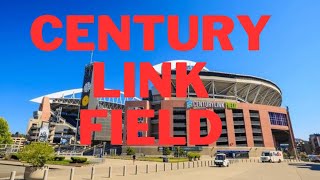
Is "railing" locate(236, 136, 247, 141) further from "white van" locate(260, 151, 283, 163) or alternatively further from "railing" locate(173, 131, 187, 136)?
"white van" locate(260, 151, 283, 163)

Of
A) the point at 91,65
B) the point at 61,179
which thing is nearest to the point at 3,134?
the point at 91,65

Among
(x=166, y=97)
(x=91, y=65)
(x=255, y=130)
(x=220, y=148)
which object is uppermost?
(x=91, y=65)

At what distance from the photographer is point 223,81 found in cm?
10044

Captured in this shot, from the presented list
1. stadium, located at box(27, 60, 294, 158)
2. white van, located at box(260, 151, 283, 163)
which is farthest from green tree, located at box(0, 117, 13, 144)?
white van, located at box(260, 151, 283, 163)

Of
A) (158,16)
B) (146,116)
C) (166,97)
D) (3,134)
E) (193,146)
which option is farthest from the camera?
(166,97)

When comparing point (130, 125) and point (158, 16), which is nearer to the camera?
point (158, 16)

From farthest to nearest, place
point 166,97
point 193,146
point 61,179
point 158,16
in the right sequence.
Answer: point 166,97, point 193,146, point 158,16, point 61,179

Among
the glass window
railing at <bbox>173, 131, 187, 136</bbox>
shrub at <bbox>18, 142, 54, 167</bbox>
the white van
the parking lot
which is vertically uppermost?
the glass window

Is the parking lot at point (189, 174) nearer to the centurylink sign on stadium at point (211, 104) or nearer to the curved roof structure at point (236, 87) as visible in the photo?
the centurylink sign on stadium at point (211, 104)

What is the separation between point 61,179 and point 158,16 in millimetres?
16185

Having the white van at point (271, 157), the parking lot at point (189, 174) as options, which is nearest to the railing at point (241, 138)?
the white van at point (271, 157)

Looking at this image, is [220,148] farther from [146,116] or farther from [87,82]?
[87,82]

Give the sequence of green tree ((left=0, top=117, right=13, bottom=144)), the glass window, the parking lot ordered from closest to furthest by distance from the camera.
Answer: the parking lot → green tree ((left=0, top=117, right=13, bottom=144)) → the glass window

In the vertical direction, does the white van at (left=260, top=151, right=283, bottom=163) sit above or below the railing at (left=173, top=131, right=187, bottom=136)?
below
